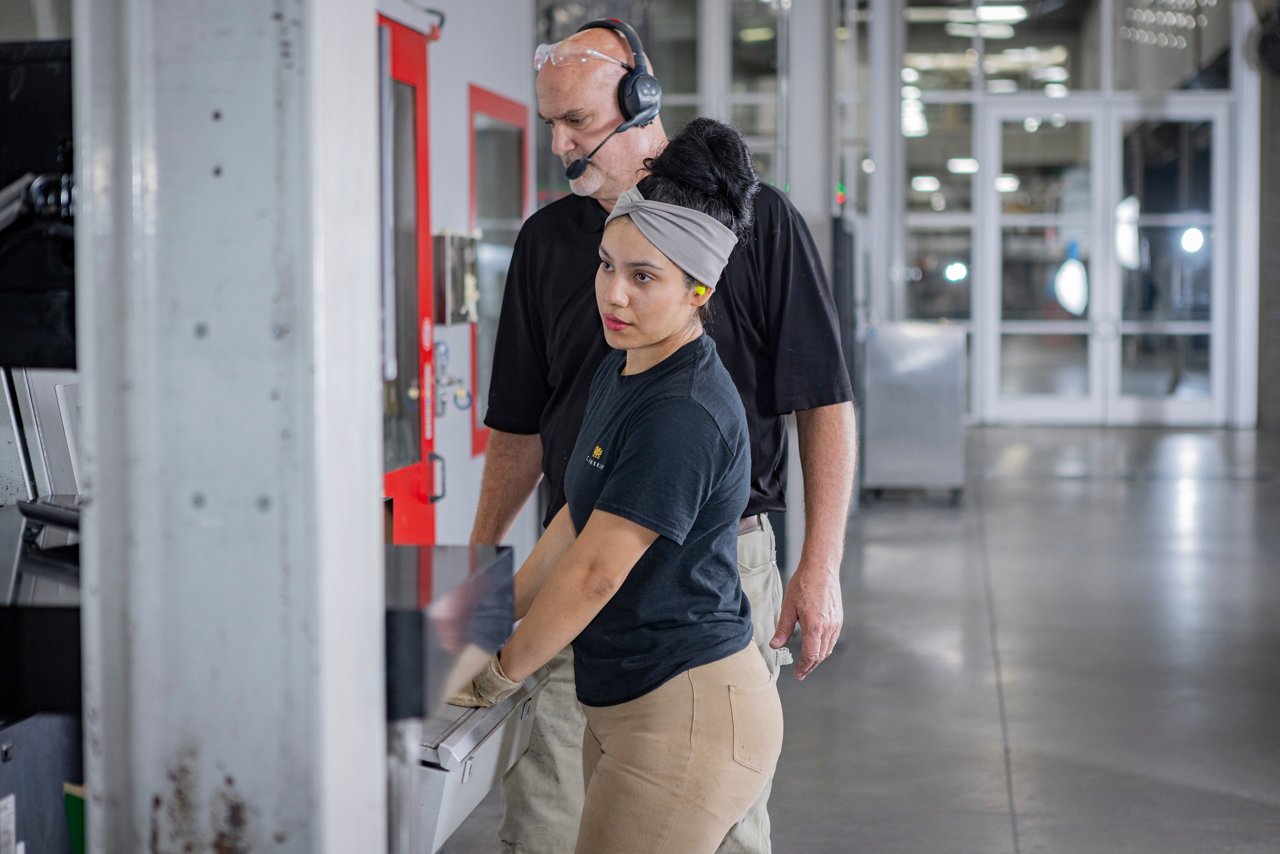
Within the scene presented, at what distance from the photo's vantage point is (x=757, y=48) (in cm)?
754

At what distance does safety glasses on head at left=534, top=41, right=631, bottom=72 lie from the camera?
2244 mm

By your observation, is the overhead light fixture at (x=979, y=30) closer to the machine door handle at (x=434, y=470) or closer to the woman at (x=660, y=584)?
the machine door handle at (x=434, y=470)

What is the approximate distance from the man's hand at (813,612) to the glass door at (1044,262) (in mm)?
11737

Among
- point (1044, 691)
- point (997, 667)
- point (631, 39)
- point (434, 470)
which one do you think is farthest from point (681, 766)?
point (997, 667)

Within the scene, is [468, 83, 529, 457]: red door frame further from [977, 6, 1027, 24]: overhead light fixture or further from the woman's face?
[977, 6, 1027, 24]: overhead light fixture

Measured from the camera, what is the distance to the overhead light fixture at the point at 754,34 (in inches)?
260

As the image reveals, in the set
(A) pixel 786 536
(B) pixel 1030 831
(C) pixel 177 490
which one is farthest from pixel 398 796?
(A) pixel 786 536

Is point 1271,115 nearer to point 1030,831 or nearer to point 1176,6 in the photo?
point 1176,6

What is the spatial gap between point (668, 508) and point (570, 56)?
95cm

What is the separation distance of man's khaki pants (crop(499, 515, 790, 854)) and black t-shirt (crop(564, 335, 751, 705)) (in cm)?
46

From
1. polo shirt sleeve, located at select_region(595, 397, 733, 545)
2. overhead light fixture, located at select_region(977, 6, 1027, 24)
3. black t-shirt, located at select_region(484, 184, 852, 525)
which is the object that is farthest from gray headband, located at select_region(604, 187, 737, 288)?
overhead light fixture, located at select_region(977, 6, 1027, 24)

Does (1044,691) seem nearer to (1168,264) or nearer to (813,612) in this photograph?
(813,612)

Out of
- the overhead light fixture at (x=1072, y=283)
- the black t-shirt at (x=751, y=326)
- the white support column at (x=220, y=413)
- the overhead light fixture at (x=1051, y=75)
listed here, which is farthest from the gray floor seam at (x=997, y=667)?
the overhead light fixture at (x=1051, y=75)

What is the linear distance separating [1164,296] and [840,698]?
9.86 meters
